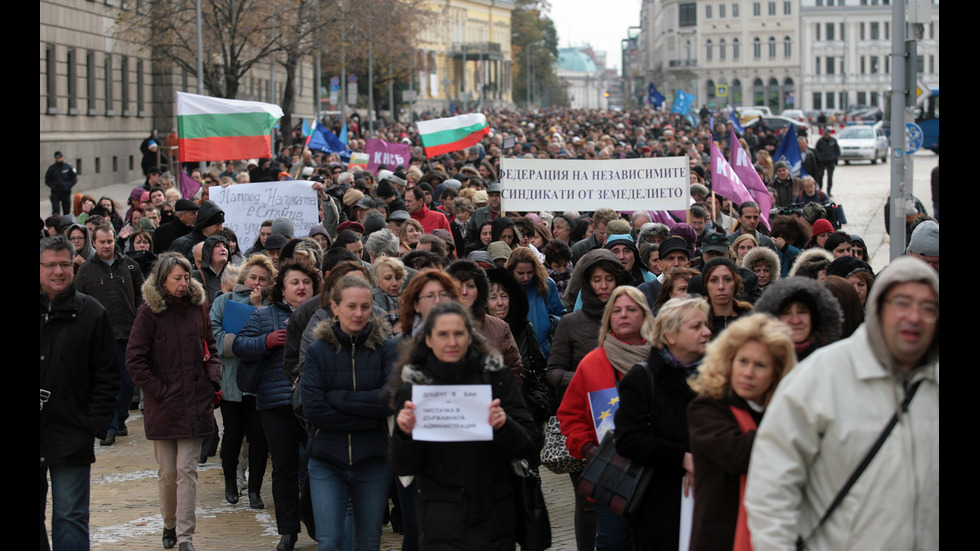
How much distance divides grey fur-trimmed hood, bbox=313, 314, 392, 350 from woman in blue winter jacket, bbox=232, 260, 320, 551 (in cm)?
136

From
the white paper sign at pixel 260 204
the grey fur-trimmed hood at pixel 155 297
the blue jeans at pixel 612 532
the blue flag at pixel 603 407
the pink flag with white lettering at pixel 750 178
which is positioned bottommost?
the blue jeans at pixel 612 532

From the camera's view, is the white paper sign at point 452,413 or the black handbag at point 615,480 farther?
the black handbag at point 615,480

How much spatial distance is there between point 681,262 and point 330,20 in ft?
85.2

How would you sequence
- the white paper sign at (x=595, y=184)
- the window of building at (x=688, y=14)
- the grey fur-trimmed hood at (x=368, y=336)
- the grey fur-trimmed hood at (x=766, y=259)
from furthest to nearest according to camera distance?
the window of building at (x=688, y=14)
the white paper sign at (x=595, y=184)
the grey fur-trimmed hood at (x=766, y=259)
the grey fur-trimmed hood at (x=368, y=336)

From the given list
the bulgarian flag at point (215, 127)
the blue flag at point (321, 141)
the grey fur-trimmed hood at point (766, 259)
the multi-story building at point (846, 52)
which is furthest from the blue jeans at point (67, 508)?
the multi-story building at point (846, 52)

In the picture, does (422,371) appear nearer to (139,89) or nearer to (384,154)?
(384,154)

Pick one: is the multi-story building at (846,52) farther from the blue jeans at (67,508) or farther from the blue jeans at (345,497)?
the blue jeans at (67,508)

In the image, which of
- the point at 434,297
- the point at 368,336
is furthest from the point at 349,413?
the point at 434,297

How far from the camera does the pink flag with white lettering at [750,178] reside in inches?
580

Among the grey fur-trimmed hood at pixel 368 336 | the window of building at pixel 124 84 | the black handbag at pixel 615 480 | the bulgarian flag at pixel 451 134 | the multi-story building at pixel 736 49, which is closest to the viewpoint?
the black handbag at pixel 615 480

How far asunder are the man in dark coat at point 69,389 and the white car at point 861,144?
44.4 meters

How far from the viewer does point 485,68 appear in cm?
13200
